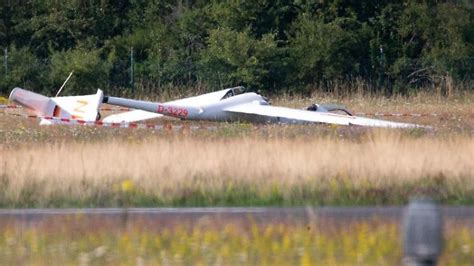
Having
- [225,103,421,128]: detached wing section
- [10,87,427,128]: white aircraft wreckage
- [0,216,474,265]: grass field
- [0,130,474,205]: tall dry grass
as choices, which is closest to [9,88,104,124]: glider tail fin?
[10,87,427,128]: white aircraft wreckage

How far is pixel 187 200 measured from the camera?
536 inches

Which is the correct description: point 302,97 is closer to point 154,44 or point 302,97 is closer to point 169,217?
point 154,44

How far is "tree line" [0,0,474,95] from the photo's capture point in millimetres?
40406

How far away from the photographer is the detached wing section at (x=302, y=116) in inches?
935

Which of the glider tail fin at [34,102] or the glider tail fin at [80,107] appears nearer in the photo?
the glider tail fin at [80,107]

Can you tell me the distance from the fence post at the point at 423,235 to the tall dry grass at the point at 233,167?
699 cm

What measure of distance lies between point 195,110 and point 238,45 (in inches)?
566

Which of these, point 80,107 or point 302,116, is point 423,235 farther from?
point 80,107

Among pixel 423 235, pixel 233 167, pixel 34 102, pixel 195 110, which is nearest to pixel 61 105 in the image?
pixel 34 102

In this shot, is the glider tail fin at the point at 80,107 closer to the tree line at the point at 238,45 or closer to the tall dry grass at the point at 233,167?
the tall dry grass at the point at 233,167

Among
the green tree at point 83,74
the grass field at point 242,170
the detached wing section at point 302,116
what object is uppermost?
the green tree at point 83,74

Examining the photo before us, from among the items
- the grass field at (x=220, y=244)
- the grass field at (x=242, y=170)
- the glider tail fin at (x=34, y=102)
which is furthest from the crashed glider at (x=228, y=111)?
the grass field at (x=220, y=244)

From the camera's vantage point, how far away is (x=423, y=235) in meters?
6.50

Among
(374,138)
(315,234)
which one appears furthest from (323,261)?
(374,138)
